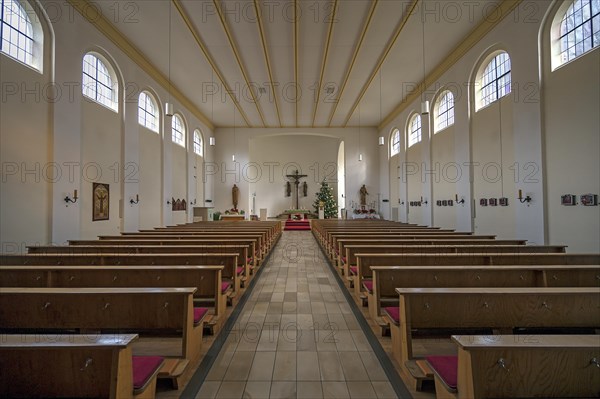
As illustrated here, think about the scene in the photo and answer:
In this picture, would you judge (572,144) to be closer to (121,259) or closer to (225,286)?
(225,286)

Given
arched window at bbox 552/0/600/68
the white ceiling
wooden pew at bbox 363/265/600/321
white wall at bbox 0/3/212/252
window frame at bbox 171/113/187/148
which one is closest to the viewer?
wooden pew at bbox 363/265/600/321

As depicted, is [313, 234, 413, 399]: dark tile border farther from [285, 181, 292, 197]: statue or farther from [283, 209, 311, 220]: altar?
[285, 181, 292, 197]: statue

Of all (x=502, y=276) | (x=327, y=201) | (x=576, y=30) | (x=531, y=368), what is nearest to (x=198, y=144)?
(x=327, y=201)

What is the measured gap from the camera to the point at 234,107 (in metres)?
14.6

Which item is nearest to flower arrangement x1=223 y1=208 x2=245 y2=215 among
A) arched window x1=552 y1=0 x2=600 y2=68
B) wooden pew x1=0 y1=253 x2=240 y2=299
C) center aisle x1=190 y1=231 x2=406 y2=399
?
center aisle x1=190 y1=231 x2=406 y2=399

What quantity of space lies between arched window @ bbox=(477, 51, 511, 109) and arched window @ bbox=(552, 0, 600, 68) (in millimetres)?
1469

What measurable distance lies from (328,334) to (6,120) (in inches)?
243

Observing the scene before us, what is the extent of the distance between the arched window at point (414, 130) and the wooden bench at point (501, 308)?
11435 millimetres

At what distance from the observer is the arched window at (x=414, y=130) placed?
42.7 ft

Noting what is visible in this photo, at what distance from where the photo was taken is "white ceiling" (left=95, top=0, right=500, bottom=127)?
7.32 m

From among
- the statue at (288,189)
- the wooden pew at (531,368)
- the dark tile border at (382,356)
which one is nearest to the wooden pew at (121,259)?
the dark tile border at (382,356)

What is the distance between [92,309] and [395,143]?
15491 millimetres

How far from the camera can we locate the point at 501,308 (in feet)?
6.93

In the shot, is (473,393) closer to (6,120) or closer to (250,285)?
(250,285)
